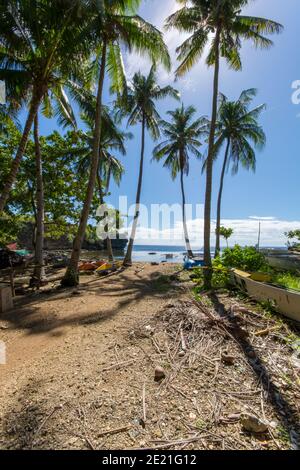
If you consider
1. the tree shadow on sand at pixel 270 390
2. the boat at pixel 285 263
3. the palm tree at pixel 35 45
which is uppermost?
the palm tree at pixel 35 45

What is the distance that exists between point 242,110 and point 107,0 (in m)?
11.9

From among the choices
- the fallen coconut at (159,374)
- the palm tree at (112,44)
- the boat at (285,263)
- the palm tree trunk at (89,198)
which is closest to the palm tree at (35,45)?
the palm tree at (112,44)

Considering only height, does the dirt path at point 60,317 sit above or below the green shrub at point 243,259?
below

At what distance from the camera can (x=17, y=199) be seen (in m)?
14.1

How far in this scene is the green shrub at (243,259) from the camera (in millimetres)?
8156

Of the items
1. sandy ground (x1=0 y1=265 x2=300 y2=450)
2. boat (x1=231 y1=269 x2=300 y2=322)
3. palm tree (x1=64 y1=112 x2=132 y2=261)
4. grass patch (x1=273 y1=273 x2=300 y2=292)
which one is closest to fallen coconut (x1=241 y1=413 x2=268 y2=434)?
sandy ground (x1=0 y1=265 x2=300 y2=450)

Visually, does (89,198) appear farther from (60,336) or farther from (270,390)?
(270,390)

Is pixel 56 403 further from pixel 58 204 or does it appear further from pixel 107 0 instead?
pixel 58 204

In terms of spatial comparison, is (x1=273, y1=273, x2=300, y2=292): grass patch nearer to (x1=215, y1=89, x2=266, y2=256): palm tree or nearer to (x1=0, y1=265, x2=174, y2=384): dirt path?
(x1=0, y1=265, x2=174, y2=384): dirt path

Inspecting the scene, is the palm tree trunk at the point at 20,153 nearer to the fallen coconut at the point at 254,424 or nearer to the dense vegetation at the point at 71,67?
the dense vegetation at the point at 71,67

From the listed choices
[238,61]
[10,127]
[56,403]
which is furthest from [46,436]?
[10,127]

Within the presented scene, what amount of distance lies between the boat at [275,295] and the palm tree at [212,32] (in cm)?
192

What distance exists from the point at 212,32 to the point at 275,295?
1040 cm

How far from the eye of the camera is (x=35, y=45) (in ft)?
25.7
